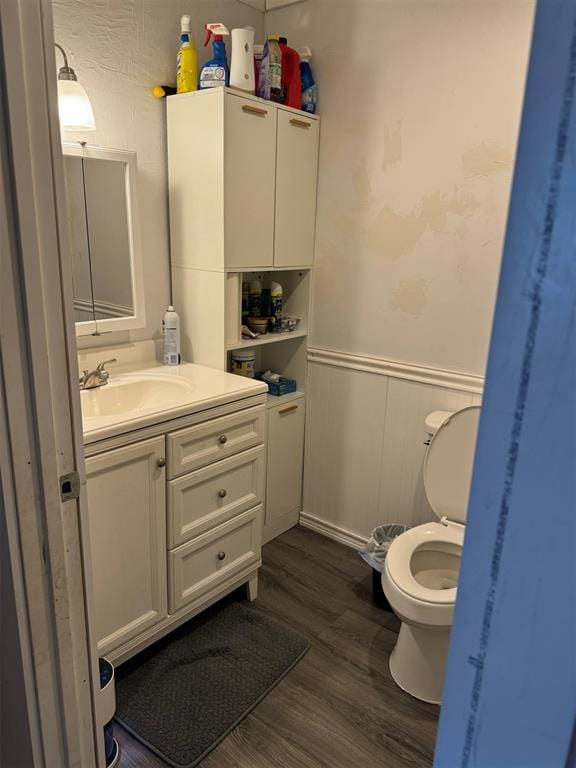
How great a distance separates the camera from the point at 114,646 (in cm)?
163

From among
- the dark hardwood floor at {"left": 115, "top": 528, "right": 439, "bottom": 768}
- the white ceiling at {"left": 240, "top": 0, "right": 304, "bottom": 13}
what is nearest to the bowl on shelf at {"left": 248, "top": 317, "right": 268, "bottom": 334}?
the dark hardwood floor at {"left": 115, "top": 528, "right": 439, "bottom": 768}

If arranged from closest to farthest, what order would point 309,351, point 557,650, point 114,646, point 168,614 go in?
point 557,650 < point 114,646 < point 168,614 < point 309,351

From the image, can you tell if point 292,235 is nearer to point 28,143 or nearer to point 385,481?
point 385,481

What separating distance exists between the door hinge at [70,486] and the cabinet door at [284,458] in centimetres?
142

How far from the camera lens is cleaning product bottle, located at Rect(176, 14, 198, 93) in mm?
1919

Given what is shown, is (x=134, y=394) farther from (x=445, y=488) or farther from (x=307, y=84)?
(x=307, y=84)

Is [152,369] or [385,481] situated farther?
[385,481]

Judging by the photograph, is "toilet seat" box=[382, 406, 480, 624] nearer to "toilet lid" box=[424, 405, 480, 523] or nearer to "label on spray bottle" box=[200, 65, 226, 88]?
"toilet lid" box=[424, 405, 480, 523]

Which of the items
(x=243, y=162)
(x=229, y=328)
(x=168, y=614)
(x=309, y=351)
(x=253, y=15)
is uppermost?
(x=253, y=15)

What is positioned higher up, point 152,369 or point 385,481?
point 152,369

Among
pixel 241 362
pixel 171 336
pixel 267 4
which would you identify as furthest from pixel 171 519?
pixel 267 4

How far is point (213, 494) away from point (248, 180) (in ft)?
3.82

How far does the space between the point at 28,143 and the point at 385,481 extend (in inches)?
76.1

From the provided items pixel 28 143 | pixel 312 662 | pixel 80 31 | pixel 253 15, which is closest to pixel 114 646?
pixel 312 662
